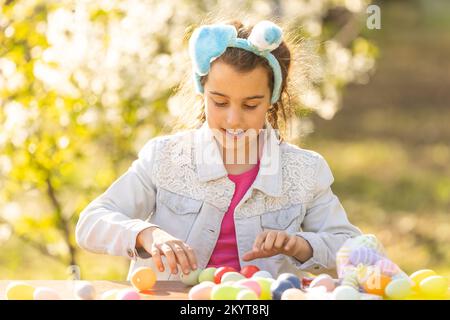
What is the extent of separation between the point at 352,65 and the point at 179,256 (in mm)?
2794

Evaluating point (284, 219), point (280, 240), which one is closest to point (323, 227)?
point (284, 219)

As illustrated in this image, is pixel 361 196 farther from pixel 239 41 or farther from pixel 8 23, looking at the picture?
pixel 239 41

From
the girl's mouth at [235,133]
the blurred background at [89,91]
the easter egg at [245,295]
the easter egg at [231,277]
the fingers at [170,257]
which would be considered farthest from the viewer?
the blurred background at [89,91]

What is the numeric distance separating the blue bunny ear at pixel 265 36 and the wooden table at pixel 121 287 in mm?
744

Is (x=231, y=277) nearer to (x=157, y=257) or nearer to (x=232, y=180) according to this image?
(x=157, y=257)

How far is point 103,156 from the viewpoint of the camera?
461 centimetres

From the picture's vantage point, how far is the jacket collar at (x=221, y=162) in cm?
288

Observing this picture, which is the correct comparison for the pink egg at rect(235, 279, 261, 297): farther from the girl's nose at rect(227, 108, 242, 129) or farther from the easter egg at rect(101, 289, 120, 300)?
the girl's nose at rect(227, 108, 242, 129)

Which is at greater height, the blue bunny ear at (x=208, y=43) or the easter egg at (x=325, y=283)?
the blue bunny ear at (x=208, y=43)

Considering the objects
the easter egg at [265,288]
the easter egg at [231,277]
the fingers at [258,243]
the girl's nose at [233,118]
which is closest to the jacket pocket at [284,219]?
the girl's nose at [233,118]

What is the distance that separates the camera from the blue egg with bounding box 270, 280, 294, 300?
211cm

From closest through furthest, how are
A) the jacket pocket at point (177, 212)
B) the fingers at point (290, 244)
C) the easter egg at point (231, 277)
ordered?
the easter egg at point (231, 277) → the fingers at point (290, 244) → the jacket pocket at point (177, 212)

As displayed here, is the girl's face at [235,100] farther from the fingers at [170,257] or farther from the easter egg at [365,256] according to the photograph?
the easter egg at [365,256]
